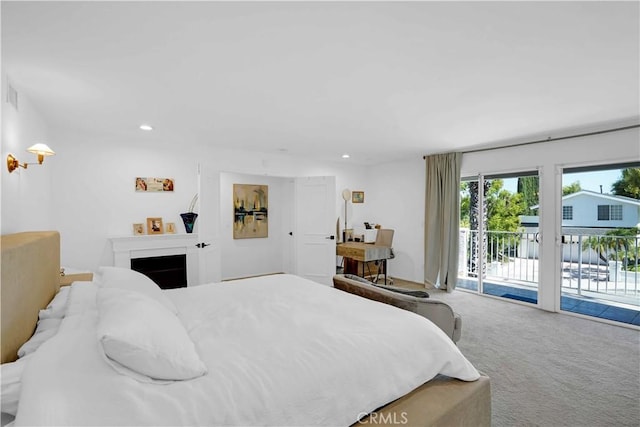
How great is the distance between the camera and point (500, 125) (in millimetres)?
3555

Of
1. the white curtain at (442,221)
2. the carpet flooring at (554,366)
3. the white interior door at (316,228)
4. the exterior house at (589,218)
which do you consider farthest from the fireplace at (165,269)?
the exterior house at (589,218)

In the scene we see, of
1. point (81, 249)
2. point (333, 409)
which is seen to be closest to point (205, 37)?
point (333, 409)

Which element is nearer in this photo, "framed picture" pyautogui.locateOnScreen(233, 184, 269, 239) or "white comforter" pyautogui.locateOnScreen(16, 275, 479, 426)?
"white comforter" pyautogui.locateOnScreen(16, 275, 479, 426)

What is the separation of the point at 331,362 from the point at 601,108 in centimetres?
354

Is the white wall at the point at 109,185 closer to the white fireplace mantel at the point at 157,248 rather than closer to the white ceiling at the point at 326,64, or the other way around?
the white fireplace mantel at the point at 157,248

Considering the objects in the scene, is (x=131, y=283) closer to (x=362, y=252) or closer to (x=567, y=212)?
(x=362, y=252)

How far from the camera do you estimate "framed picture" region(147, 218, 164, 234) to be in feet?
14.1

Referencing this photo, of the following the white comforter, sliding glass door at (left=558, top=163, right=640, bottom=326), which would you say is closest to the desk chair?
sliding glass door at (left=558, top=163, right=640, bottom=326)

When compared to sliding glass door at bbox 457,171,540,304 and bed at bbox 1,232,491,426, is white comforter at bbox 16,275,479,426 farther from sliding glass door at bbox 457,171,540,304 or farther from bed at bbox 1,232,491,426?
sliding glass door at bbox 457,171,540,304

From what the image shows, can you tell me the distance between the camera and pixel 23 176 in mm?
2537

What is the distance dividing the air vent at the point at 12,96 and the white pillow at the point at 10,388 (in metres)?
2.06

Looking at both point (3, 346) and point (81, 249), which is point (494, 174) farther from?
point (81, 249)

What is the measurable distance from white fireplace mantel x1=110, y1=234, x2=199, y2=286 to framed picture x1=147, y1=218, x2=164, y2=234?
123mm

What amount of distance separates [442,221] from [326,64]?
3991 mm
